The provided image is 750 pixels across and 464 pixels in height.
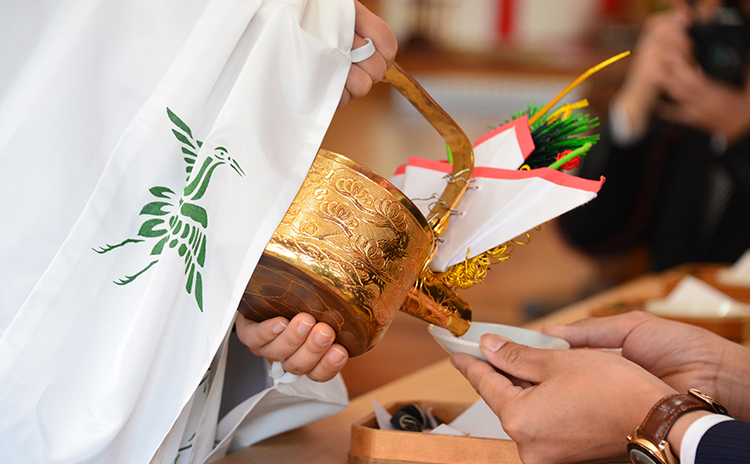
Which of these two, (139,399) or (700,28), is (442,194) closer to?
(139,399)

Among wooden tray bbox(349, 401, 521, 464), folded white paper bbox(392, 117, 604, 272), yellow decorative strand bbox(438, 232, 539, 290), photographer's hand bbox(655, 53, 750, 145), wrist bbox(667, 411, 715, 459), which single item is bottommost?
wooden tray bbox(349, 401, 521, 464)

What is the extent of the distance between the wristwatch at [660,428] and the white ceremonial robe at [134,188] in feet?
0.96

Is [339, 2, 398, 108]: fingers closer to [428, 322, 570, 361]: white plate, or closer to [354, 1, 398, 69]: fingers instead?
[354, 1, 398, 69]: fingers

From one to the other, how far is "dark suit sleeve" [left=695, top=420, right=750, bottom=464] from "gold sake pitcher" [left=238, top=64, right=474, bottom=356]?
224mm

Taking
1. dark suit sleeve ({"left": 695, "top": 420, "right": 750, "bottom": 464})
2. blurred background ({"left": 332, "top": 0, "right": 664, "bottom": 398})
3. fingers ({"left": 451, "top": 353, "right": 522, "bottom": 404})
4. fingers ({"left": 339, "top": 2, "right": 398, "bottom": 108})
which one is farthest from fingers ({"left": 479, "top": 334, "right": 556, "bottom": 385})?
blurred background ({"left": 332, "top": 0, "right": 664, "bottom": 398})

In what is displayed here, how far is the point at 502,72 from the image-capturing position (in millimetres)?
3516

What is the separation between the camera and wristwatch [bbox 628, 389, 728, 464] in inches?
16.1

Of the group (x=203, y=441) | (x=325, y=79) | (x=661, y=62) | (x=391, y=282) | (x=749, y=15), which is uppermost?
(x=749, y=15)

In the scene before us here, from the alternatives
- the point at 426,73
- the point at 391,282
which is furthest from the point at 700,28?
the point at 426,73

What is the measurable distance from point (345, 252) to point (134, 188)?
0.50 feet

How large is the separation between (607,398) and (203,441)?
0.34 metres

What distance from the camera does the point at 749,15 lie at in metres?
1.61

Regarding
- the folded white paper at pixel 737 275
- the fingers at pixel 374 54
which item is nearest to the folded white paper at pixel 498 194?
the fingers at pixel 374 54

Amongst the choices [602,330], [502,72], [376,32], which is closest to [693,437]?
[602,330]
